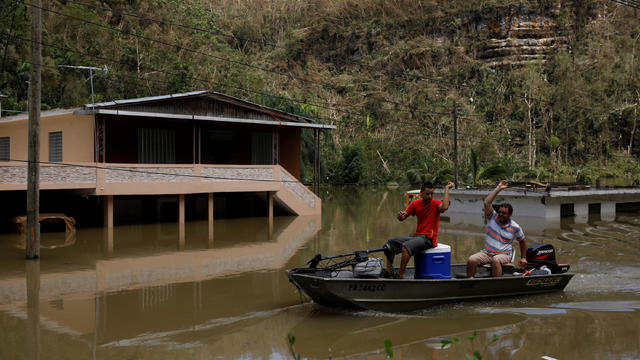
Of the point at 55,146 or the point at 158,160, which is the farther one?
the point at 158,160

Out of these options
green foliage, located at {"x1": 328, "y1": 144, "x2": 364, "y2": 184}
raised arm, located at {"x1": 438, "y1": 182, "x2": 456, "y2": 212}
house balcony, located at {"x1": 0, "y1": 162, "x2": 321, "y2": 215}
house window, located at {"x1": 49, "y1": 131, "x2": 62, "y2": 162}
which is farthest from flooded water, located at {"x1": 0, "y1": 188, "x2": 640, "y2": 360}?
green foliage, located at {"x1": 328, "y1": 144, "x2": 364, "y2": 184}

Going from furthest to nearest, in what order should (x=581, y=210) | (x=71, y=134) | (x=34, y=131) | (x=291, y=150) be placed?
(x=291, y=150) < (x=581, y=210) < (x=71, y=134) < (x=34, y=131)

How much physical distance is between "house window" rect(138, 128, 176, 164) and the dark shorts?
16.2m

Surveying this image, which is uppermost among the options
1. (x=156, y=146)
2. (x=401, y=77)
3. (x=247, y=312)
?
(x=401, y=77)

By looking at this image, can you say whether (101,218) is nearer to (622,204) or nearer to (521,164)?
(622,204)

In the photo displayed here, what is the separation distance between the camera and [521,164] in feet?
147

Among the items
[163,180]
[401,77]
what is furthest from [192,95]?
[401,77]

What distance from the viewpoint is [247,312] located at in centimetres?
1051

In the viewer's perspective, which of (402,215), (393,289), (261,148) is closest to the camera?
(393,289)

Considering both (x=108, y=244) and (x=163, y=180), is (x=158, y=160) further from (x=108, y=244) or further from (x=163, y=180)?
(x=108, y=244)

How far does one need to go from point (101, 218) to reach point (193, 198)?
13.8ft

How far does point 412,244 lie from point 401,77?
51138 mm

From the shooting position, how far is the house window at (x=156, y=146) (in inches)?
959

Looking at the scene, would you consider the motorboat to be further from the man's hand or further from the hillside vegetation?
the hillside vegetation
